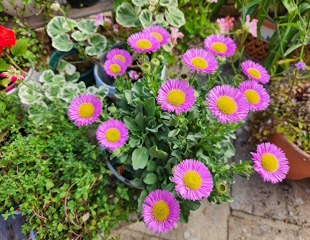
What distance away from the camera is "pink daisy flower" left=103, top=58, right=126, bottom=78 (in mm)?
1079

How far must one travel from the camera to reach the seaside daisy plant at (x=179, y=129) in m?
0.88

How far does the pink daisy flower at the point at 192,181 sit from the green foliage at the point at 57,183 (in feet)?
1.02

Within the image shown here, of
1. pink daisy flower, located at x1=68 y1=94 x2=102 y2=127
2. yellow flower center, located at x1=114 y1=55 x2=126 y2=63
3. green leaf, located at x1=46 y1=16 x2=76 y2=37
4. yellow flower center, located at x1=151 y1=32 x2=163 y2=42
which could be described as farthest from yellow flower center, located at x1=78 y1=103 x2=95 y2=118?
green leaf, located at x1=46 y1=16 x2=76 y2=37

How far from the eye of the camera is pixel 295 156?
1290 mm

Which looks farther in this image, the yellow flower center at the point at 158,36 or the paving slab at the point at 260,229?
the paving slab at the point at 260,229

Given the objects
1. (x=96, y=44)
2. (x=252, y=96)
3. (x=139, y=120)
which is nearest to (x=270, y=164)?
(x=252, y=96)

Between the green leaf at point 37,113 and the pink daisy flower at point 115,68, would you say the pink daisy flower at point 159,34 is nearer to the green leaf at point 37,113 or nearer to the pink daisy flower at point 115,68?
the pink daisy flower at point 115,68

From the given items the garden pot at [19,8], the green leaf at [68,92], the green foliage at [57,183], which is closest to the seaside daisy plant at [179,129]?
the green foliage at [57,183]

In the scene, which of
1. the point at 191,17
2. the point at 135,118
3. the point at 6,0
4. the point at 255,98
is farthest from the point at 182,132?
the point at 6,0

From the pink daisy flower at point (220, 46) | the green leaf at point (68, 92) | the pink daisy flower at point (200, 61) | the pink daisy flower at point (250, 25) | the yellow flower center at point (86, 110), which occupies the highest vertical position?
the pink daisy flower at point (220, 46)

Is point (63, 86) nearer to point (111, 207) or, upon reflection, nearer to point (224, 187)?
point (111, 207)

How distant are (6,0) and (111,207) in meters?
1.03

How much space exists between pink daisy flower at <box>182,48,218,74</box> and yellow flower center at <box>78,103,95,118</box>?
1.09 feet

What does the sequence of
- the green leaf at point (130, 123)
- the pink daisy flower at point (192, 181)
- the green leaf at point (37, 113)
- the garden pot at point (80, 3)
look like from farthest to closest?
the garden pot at point (80, 3) → the green leaf at point (37, 113) → the green leaf at point (130, 123) → the pink daisy flower at point (192, 181)
